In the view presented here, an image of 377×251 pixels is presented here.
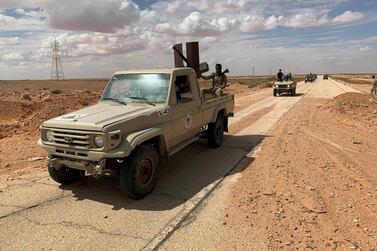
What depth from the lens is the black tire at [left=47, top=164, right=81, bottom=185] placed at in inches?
263

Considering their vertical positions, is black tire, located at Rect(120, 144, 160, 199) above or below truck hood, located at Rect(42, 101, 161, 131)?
below

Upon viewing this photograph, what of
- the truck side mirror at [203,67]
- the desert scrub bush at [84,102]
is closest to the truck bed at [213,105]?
the truck side mirror at [203,67]

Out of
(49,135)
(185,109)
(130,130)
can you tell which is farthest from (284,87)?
(49,135)

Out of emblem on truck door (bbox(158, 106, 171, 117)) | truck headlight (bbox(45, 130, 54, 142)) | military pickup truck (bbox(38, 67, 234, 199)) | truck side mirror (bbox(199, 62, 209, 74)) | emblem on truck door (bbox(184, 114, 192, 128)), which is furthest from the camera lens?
truck side mirror (bbox(199, 62, 209, 74))

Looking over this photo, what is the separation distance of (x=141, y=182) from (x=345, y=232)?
312 cm

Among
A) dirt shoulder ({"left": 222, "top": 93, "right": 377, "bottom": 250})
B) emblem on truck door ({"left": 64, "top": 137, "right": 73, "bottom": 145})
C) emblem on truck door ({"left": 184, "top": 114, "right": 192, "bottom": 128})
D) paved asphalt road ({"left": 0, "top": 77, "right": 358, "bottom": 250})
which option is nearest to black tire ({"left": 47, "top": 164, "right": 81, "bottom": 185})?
paved asphalt road ({"left": 0, "top": 77, "right": 358, "bottom": 250})

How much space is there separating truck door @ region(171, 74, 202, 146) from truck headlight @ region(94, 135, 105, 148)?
69.4 inches

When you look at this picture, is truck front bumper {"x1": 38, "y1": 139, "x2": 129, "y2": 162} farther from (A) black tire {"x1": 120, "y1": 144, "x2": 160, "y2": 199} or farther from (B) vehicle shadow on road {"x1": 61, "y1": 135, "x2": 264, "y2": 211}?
(B) vehicle shadow on road {"x1": 61, "y1": 135, "x2": 264, "y2": 211}

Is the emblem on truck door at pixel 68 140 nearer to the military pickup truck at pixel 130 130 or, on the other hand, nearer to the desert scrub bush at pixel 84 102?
the military pickup truck at pixel 130 130

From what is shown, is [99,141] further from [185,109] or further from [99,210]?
[185,109]

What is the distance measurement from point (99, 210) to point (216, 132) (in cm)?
469

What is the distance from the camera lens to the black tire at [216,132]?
957 cm

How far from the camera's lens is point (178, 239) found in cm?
469

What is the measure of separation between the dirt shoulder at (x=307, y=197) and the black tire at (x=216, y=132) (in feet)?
3.94
